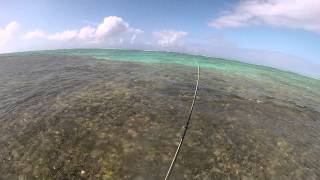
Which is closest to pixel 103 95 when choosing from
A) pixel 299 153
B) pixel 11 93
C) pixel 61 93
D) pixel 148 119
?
pixel 61 93

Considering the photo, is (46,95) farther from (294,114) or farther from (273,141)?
(294,114)

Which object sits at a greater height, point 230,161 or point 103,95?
point 103,95

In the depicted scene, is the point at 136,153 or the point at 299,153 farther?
the point at 299,153

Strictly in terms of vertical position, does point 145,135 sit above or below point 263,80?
below

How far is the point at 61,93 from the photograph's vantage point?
16.6 m

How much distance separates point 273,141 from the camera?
11.9m

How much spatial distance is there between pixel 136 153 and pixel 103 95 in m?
6.84

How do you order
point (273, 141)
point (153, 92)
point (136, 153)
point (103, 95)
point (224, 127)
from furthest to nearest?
point (153, 92)
point (103, 95)
point (224, 127)
point (273, 141)
point (136, 153)

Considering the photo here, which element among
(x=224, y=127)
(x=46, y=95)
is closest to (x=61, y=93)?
(x=46, y=95)

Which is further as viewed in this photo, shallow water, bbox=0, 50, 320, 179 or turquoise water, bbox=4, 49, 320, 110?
turquoise water, bbox=4, 49, 320, 110

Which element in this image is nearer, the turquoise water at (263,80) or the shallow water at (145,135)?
the shallow water at (145,135)

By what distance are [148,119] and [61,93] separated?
6.42m

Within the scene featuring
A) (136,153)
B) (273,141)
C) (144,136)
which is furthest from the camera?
(273,141)

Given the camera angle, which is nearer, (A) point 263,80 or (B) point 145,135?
(B) point 145,135
